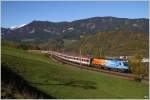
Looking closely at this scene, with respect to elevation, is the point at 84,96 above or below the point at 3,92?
below

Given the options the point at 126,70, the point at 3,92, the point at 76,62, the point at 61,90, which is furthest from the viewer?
the point at 76,62

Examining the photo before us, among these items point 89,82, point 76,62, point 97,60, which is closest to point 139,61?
point 97,60

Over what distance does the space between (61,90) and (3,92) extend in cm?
1059

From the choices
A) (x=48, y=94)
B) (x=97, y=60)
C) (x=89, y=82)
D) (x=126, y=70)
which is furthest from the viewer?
(x=97, y=60)

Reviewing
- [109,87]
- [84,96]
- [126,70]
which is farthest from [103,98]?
[126,70]

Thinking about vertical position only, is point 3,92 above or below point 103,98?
above

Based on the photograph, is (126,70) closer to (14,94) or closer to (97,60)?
(97,60)

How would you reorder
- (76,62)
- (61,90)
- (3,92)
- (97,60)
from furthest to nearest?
1. (76,62)
2. (97,60)
3. (61,90)
4. (3,92)

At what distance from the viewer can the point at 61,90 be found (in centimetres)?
2656

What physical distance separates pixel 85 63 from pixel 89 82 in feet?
131

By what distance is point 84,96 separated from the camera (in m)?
25.0

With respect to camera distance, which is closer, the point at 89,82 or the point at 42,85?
the point at 42,85

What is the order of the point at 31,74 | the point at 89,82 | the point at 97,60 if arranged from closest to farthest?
the point at 31,74
the point at 89,82
the point at 97,60

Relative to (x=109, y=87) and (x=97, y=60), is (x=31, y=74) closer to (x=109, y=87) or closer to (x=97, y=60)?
(x=109, y=87)
